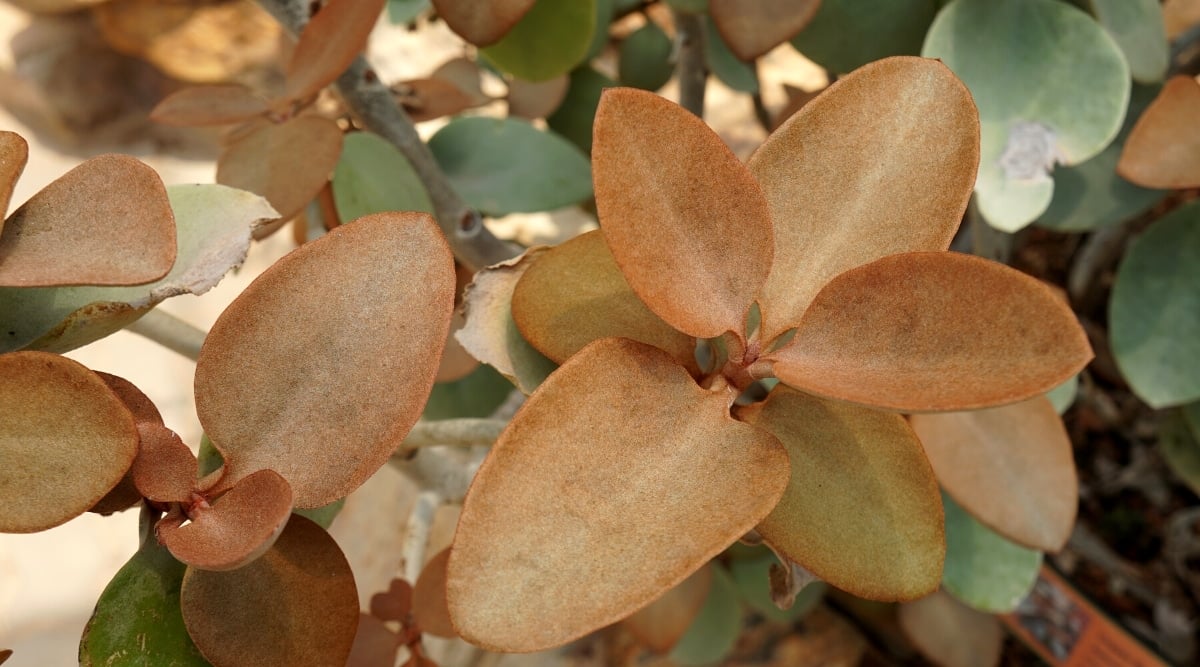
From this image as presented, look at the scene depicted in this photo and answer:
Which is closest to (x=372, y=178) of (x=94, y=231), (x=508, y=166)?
(x=508, y=166)

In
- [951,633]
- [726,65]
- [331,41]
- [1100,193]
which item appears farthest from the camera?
[951,633]

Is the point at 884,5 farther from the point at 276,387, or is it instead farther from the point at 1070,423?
the point at 1070,423

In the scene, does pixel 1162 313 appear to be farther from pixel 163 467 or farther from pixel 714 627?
pixel 163 467

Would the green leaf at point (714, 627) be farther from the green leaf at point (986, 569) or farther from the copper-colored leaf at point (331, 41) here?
the copper-colored leaf at point (331, 41)

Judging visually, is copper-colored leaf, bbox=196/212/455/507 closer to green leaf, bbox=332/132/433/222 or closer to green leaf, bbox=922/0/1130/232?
A: green leaf, bbox=332/132/433/222

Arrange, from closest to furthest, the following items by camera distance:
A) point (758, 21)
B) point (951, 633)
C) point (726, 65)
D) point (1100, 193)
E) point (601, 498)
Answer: point (601, 498)
point (758, 21)
point (1100, 193)
point (726, 65)
point (951, 633)

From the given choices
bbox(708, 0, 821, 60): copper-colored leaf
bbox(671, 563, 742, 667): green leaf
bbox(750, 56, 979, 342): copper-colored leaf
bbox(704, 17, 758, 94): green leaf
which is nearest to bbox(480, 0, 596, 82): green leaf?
bbox(708, 0, 821, 60): copper-colored leaf
